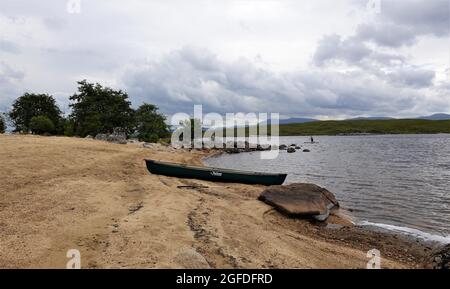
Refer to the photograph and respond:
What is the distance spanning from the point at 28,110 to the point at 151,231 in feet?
273

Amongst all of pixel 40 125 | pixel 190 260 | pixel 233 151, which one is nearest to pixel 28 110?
pixel 40 125

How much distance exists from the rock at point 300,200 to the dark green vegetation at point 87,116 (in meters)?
61.5

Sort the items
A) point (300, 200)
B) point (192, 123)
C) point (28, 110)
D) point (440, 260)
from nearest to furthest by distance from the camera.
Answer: point (440, 260), point (300, 200), point (28, 110), point (192, 123)

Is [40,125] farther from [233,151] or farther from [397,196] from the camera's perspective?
[397,196]

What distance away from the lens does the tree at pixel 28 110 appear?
3184 inches

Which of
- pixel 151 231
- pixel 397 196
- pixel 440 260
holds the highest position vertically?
pixel 151 231

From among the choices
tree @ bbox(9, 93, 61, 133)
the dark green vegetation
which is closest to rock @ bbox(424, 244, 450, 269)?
the dark green vegetation

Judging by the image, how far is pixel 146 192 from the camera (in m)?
17.9

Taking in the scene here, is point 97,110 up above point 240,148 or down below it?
above

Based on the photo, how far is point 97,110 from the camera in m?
77.0
